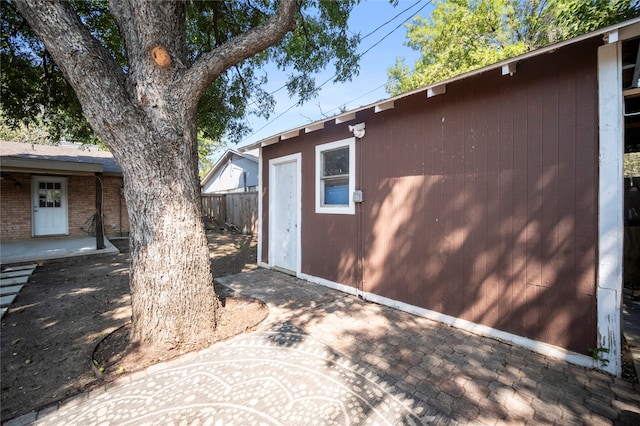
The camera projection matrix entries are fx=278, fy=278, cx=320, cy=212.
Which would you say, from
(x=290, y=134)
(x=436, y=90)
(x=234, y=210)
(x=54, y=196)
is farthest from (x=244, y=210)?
(x=436, y=90)

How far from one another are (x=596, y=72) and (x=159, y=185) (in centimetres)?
428

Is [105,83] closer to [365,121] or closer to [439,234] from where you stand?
[365,121]

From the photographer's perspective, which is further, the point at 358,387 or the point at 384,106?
the point at 384,106

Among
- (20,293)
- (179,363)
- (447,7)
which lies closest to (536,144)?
(179,363)

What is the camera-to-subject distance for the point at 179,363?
8.82 ft

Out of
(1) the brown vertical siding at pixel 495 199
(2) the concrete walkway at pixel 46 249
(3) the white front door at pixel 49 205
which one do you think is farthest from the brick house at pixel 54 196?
(1) the brown vertical siding at pixel 495 199

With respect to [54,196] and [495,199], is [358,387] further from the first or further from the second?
[54,196]

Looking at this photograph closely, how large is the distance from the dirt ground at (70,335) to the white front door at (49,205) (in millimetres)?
5362

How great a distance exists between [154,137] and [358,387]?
306cm

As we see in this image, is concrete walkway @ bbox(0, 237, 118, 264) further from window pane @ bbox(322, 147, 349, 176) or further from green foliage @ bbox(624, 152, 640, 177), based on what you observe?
green foliage @ bbox(624, 152, 640, 177)

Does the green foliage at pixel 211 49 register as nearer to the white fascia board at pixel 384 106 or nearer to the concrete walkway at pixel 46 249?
the white fascia board at pixel 384 106

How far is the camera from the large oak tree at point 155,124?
2693 millimetres

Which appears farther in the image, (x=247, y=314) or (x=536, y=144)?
(x=247, y=314)

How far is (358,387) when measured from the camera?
2289 millimetres
